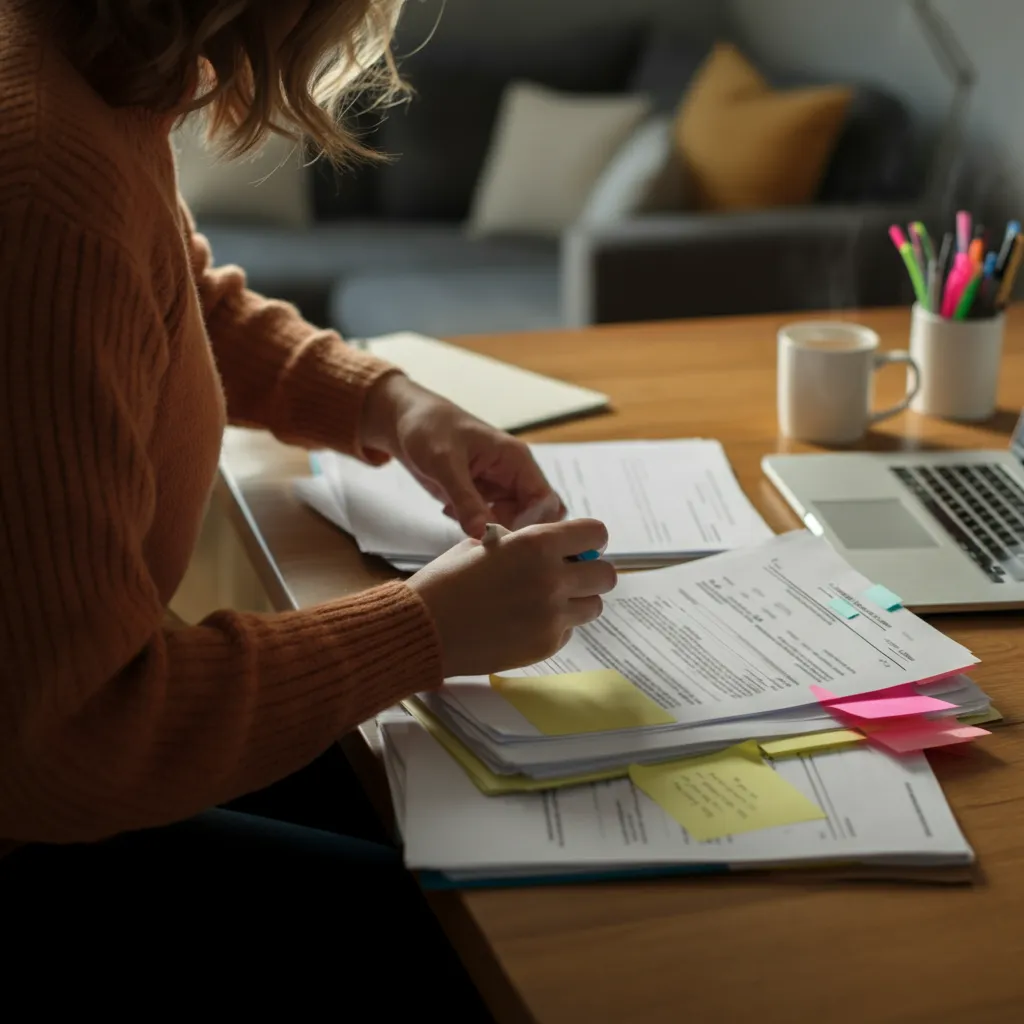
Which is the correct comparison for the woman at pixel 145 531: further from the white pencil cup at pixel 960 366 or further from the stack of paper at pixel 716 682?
the white pencil cup at pixel 960 366

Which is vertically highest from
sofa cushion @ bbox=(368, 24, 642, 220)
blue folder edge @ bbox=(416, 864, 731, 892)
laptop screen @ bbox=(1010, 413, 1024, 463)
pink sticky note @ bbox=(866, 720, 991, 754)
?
pink sticky note @ bbox=(866, 720, 991, 754)

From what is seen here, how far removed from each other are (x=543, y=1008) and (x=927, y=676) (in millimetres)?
339

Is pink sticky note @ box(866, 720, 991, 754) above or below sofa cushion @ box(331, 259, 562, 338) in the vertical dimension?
above

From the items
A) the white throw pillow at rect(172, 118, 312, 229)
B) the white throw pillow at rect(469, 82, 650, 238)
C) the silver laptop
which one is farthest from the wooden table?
the white throw pillow at rect(172, 118, 312, 229)

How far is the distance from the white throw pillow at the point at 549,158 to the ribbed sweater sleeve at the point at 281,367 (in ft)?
6.97

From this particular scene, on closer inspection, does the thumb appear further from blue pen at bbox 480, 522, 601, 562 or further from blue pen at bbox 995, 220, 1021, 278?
blue pen at bbox 995, 220, 1021, 278

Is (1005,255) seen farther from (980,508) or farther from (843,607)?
(843,607)

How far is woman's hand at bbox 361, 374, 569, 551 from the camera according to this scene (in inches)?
38.2

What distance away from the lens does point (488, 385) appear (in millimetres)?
1342

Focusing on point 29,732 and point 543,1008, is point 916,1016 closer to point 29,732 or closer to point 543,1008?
point 543,1008

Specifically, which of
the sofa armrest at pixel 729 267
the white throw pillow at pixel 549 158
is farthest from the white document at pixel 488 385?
the white throw pillow at pixel 549 158

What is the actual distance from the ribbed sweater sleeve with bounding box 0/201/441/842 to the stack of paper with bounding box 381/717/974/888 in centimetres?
8

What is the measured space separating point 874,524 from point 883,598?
0.53 ft

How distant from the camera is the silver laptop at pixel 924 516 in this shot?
0.92 m
